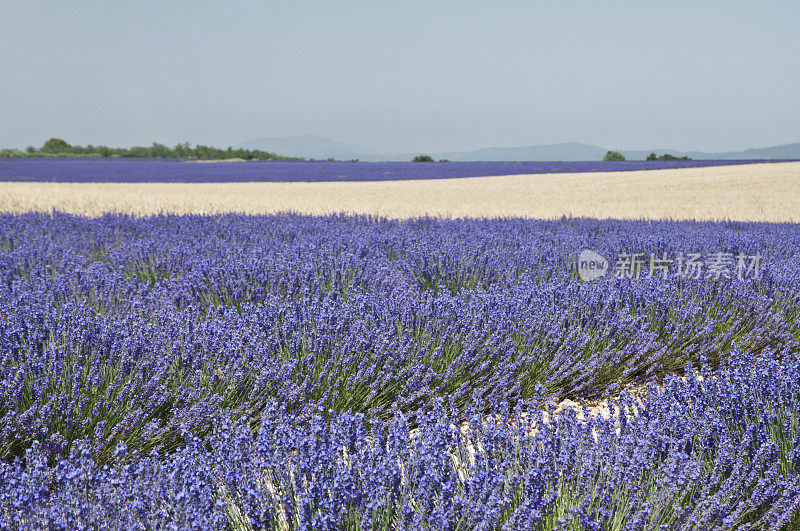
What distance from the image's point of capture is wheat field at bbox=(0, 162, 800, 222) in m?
12.0

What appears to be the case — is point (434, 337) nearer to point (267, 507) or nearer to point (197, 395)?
point (197, 395)

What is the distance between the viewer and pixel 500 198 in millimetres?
17094

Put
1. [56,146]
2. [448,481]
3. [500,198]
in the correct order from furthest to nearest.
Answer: [56,146] → [500,198] → [448,481]

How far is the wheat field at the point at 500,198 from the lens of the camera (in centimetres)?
1205

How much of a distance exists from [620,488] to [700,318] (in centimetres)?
259

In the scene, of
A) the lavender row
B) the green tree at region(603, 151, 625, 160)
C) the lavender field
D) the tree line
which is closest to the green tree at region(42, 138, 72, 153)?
the tree line

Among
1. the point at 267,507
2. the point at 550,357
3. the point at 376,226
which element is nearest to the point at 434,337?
the point at 550,357

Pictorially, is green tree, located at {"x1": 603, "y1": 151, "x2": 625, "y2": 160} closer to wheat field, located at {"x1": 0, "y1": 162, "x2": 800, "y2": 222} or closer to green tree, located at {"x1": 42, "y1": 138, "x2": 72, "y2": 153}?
wheat field, located at {"x1": 0, "y1": 162, "x2": 800, "y2": 222}

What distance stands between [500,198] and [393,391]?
48.4 feet

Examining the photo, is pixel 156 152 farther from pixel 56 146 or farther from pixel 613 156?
pixel 613 156

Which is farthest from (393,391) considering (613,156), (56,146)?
(56,146)

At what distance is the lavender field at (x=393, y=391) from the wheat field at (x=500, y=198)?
16.7 ft

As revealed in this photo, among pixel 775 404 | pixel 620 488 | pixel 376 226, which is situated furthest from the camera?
pixel 376 226

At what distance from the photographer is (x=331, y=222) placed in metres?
7.42
